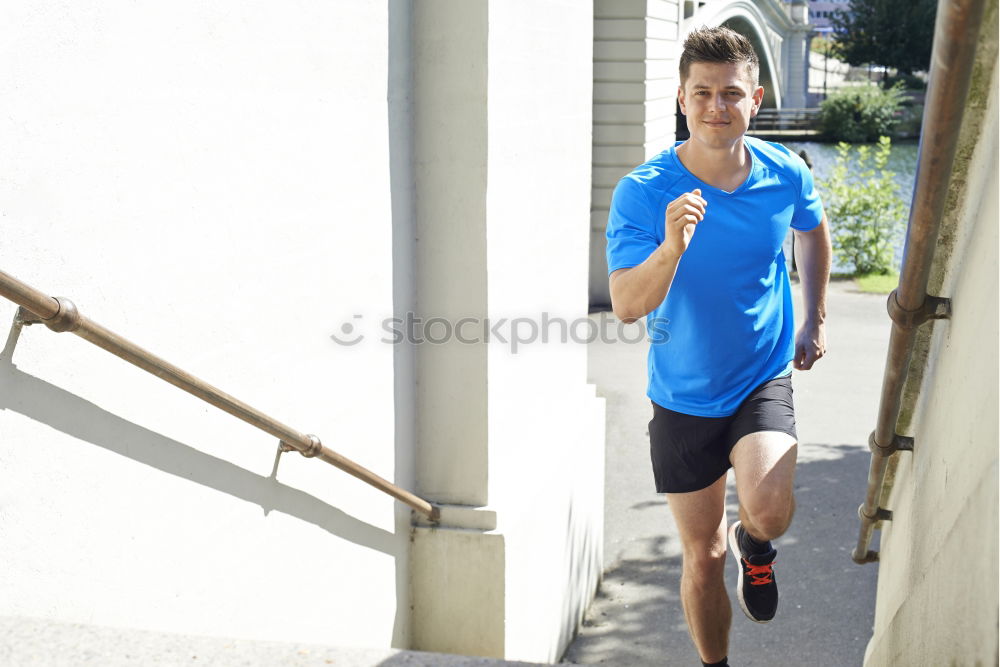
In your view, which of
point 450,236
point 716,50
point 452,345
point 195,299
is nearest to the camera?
point 195,299

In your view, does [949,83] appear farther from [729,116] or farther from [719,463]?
[719,463]

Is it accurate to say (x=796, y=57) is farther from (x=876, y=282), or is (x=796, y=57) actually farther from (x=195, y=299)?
(x=195, y=299)

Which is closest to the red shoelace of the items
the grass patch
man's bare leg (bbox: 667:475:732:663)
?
man's bare leg (bbox: 667:475:732:663)

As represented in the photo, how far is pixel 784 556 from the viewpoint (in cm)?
705

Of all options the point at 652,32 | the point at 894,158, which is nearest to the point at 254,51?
the point at 652,32

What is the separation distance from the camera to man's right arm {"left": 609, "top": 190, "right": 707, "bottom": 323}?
3006 millimetres

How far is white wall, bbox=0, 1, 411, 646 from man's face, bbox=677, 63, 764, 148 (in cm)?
116

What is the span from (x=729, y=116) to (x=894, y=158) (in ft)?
135

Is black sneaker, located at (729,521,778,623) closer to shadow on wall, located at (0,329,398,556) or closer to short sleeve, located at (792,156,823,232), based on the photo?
short sleeve, located at (792,156,823,232)

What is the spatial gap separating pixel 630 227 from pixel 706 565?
1.15 metres

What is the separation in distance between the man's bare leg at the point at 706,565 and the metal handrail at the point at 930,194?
0.55 meters

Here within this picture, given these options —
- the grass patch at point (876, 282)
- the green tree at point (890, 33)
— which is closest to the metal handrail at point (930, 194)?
the grass patch at point (876, 282)

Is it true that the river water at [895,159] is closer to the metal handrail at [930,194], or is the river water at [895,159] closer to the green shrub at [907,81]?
the green shrub at [907,81]

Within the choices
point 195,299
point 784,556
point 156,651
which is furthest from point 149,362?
point 784,556
